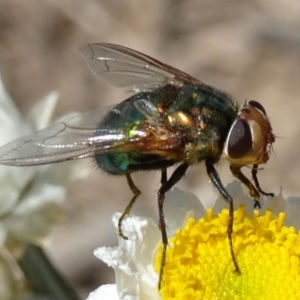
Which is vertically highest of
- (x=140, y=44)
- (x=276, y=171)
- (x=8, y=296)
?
(x=140, y=44)

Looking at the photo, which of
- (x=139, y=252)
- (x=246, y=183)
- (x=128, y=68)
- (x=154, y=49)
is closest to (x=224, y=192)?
(x=246, y=183)

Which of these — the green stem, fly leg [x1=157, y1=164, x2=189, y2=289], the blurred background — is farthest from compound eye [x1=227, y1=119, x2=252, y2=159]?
the blurred background

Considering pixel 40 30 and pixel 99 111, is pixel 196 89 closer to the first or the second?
pixel 99 111

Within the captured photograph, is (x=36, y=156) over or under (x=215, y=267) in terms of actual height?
over

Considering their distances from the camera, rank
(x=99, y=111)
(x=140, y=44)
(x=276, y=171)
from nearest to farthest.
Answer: (x=99, y=111)
(x=276, y=171)
(x=140, y=44)

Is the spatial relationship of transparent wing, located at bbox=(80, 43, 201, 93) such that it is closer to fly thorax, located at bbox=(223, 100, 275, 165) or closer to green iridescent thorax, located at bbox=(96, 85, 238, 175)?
green iridescent thorax, located at bbox=(96, 85, 238, 175)

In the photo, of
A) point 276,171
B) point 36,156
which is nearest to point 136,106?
point 36,156

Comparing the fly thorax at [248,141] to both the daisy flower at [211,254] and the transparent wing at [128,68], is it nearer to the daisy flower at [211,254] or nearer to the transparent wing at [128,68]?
the daisy flower at [211,254]

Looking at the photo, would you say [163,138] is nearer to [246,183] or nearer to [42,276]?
[246,183]
